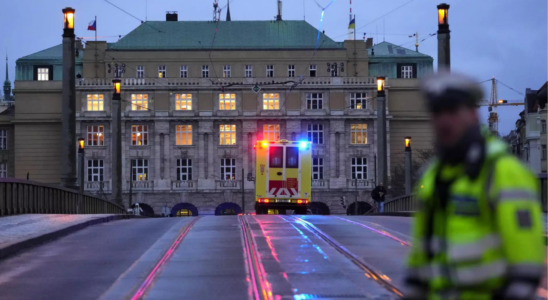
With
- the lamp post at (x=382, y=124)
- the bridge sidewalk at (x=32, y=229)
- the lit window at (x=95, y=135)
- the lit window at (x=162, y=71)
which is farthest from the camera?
the lit window at (x=162, y=71)

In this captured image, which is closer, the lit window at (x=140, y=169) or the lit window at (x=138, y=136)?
the lit window at (x=140, y=169)

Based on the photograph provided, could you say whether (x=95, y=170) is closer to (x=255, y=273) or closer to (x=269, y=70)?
(x=269, y=70)

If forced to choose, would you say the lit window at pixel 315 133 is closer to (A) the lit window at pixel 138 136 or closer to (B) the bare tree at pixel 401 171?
(B) the bare tree at pixel 401 171

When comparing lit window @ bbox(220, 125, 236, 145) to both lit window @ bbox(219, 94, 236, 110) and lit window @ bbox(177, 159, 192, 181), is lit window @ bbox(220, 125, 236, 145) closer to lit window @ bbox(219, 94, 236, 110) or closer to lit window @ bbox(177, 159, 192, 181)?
lit window @ bbox(219, 94, 236, 110)

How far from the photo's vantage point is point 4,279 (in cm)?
1205

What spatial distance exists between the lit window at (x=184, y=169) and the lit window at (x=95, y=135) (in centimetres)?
774

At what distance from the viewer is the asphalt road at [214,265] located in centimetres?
1066

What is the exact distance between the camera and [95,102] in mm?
82438

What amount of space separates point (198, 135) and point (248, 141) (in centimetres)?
482

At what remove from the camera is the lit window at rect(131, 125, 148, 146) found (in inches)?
3258

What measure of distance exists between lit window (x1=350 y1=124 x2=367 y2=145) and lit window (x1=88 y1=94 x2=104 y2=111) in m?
24.1

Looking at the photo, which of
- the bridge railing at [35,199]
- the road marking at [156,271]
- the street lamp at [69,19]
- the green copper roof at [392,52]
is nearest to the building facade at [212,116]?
the green copper roof at [392,52]

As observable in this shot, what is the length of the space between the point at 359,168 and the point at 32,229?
6652 centimetres

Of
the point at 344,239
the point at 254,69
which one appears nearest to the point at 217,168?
the point at 254,69
